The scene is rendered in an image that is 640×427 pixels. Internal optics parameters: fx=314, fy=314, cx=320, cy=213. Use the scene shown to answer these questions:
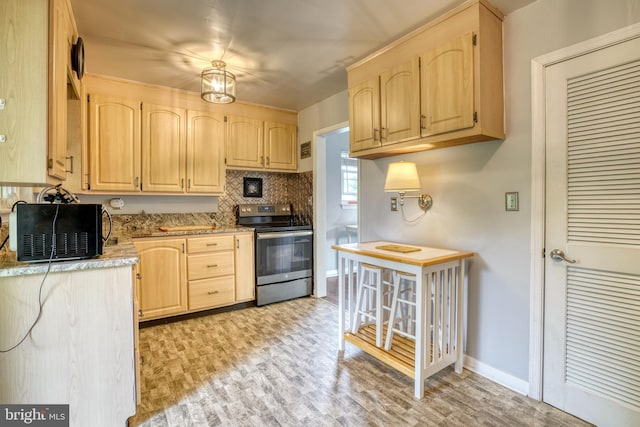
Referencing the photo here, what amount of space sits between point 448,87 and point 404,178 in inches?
26.4

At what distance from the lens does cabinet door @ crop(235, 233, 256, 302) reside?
11.6 feet

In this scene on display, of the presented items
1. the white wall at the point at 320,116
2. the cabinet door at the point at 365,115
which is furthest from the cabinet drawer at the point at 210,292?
the cabinet door at the point at 365,115

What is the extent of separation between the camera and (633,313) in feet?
5.21

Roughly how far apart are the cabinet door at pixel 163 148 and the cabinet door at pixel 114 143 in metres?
0.08

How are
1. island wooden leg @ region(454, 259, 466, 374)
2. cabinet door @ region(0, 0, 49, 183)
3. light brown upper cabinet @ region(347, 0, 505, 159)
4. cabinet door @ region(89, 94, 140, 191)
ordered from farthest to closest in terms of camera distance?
cabinet door @ region(89, 94, 140, 191), island wooden leg @ region(454, 259, 466, 374), light brown upper cabinet @ region(347, 0, 505, 159), cabinet door @ region(0, 0, 49, 183)

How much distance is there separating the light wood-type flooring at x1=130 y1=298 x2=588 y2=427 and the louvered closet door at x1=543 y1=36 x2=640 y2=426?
24 centimetres

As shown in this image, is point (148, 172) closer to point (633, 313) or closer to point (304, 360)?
point (304, 360)

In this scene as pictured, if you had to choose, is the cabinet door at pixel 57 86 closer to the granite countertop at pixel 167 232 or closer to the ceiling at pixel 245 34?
the ceiling at pixel 245 34

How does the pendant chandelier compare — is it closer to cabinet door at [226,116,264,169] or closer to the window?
cabinet door at [226,116,264,169]

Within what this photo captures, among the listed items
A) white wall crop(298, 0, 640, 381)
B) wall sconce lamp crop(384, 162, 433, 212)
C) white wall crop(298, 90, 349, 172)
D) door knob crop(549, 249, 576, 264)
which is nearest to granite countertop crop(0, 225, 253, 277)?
wall sconce lamp crop(384, 162, 433, 212)

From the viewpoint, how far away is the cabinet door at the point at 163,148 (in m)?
3.22

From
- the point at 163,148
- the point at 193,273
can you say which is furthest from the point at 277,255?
the point at 163,148

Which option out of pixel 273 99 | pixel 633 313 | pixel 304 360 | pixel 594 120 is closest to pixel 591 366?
pixel 633 313

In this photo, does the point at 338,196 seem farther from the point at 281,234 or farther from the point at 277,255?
the point at 277,255
